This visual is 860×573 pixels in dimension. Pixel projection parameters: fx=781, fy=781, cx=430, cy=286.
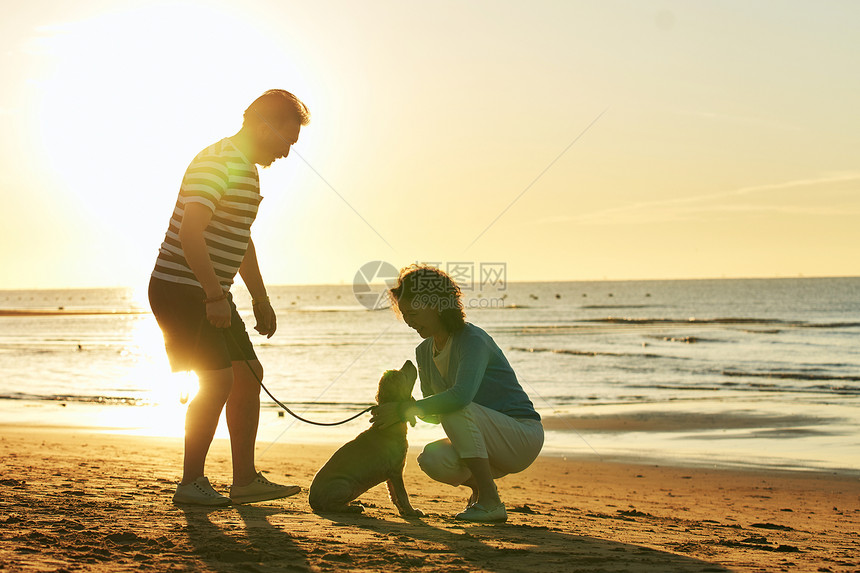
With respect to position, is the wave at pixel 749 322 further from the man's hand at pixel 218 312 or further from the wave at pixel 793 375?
the man's hand at pixel 218 312

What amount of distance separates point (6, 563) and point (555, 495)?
4418mm

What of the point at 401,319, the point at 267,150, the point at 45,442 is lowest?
the point at 45,442

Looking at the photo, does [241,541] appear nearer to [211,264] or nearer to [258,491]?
[258,491]

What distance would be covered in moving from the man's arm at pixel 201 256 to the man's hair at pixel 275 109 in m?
0.58

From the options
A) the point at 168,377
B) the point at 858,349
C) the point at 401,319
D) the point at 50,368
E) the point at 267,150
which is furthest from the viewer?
the point at 858,349

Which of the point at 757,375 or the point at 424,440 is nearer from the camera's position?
the point at 424,440

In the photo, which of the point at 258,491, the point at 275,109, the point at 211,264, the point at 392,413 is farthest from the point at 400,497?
the point at 275,109

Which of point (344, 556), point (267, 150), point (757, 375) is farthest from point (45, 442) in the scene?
point (757, 375)

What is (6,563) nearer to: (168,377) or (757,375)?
(168,377)

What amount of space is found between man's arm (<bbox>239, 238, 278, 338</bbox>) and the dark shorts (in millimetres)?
554

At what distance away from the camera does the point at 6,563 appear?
2.87m

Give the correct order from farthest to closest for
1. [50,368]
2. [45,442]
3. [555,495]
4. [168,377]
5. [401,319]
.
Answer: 1. [50,368]
2. [168,377]
3. [45,442]
4. [555,495]
5. [401,319]

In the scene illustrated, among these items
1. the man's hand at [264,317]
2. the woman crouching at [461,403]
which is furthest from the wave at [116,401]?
the woman crouching at [461,403]

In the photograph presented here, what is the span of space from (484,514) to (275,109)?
2396 millimetres
